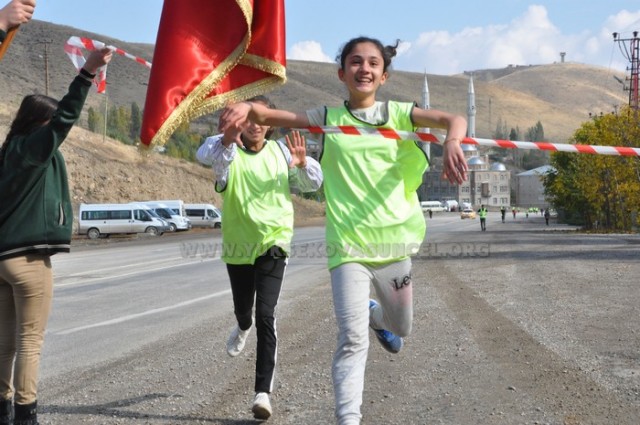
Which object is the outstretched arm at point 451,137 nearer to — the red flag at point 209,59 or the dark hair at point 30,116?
the red flag at point 209,59

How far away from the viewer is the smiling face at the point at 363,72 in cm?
482

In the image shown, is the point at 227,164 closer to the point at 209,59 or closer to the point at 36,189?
the point at 209,59

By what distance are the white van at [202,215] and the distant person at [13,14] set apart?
6306 centimetres

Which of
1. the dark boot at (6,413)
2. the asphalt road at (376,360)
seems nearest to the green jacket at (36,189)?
the dark boot at (6,413)

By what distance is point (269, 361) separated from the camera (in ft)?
18.5

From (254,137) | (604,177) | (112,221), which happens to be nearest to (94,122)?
(112,221)

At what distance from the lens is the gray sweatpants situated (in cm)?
439

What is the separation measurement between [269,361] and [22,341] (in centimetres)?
151

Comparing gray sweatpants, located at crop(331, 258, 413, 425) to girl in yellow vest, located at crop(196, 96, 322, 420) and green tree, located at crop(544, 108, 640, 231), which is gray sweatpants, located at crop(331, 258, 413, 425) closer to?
girl in yellow vest, located at crop(196, 96, 322, 420)

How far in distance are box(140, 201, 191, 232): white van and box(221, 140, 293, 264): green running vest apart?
175ft

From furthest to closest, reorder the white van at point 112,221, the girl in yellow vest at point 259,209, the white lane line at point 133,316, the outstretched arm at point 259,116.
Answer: the white van at point 112,221
the white lane line at point 133,316
the girl in yellow vest at point 259,209
the outstretched arm at point 259,116

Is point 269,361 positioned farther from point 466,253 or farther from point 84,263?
point 466,253

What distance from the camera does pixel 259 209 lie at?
5887 mm

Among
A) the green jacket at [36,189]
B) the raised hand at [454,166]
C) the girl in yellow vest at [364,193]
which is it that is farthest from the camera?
the green jacket at [36,189]
